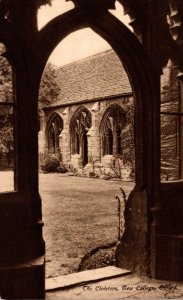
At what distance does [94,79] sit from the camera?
21.7m

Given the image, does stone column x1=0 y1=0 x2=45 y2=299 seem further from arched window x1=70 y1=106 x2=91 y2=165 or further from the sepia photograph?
arched window x1=70 y1=106 x2=91 y2=165

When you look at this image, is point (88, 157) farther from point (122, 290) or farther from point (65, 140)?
point (122, 290)

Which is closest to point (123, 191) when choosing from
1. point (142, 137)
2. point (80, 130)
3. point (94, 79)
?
point (142, 137)

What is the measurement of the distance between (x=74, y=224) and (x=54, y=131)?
17743mm

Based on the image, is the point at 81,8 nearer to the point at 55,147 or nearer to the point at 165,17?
the point at 165,17

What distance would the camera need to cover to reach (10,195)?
11.3 feet

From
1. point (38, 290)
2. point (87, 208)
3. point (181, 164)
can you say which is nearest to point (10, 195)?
point (38, 290)

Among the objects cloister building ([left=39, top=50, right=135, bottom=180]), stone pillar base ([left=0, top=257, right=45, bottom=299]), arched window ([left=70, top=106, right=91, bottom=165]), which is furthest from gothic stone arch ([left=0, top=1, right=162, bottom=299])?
arched window ([left=70, top=106, right=91, bottom=165])

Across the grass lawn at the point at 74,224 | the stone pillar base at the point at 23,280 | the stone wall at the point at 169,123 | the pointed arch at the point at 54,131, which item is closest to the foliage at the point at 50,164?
the pointed arch at the point at 54,131

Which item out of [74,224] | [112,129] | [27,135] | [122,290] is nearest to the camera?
[27,135]

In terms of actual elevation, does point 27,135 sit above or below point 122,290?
above

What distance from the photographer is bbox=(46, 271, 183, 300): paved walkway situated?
3.72 metres

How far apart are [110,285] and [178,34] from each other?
2835 mm

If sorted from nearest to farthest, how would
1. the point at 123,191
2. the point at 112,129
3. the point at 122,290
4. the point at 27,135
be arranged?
the point at 27,135, the point at 122,290, the point at 123,191, the point at 112,129
